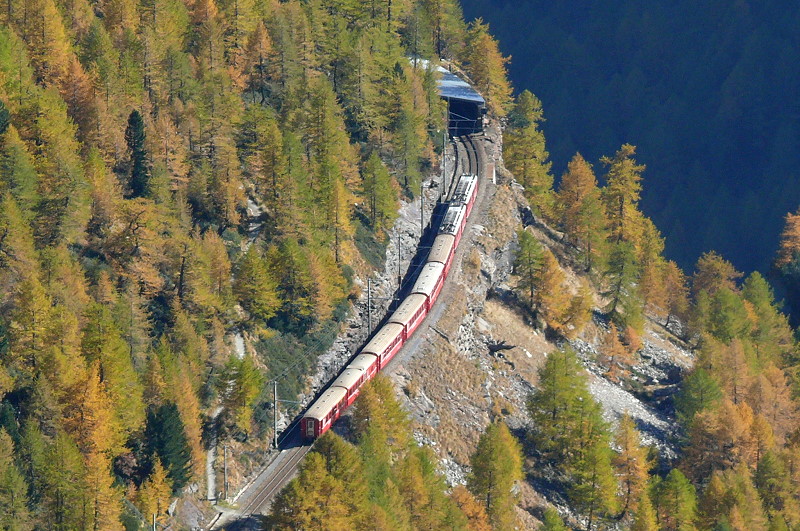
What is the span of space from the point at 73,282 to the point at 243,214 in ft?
92.1

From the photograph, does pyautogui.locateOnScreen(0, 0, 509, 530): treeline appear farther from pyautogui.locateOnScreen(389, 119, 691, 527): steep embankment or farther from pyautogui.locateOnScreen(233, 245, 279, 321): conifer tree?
pyautogui.locateOnScreen(389, 119, 691, 527): steep embankment

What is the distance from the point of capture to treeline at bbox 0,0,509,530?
93.9m

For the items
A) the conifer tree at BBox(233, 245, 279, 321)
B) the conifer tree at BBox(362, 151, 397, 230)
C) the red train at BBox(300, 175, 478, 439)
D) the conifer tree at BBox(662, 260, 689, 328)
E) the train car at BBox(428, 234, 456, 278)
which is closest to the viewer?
the red train at BBox(300, 175, 478, 439)

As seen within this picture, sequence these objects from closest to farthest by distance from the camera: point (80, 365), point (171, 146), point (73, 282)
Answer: point (80, 365), point (73, 282), point (171, 146)

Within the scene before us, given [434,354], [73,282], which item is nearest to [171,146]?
[73,282]

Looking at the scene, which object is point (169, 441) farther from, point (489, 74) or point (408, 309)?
point (489, 74)

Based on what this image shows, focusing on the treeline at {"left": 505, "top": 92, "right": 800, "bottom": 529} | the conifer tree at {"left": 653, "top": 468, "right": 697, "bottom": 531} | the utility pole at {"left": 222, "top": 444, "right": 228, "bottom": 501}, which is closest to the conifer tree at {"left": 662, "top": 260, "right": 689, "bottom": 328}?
the treeline at {"left": 505, "top": 92, "right": 800, "bottom": 529}

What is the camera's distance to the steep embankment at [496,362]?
12062cm

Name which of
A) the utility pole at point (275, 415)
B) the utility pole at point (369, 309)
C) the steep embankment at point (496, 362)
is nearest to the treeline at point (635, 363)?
the steep embankment at point (496, 362)

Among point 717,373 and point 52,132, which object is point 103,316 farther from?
point 717,373

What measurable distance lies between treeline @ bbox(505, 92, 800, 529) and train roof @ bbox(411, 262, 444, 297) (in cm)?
1138

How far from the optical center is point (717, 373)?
14862 centimetres

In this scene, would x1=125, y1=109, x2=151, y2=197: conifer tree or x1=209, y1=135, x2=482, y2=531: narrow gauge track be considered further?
x1=125, y1=109, x2=151, y2=197: conifer tree

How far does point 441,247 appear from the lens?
139625mm
